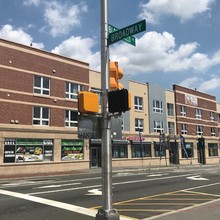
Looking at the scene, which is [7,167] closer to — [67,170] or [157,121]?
[67,170]

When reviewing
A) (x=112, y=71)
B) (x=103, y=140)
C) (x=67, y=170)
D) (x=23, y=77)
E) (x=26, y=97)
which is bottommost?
(x=67, y=170)

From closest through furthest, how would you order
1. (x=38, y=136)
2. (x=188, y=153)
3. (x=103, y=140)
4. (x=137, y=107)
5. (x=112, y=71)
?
(x=103, y=140) < (x=112, y=71) < (x=38, y=136) < (x=137, y=107) < (x=188, y=153)

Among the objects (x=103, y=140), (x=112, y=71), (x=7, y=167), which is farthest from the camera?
(x=7, y=167)

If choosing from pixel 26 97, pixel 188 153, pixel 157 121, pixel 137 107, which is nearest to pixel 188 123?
pixel 188 153

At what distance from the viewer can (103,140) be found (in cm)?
702

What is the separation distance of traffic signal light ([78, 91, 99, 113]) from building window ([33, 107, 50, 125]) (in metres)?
24.7

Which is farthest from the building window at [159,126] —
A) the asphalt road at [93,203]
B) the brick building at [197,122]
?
the asphalt road at [93,203]

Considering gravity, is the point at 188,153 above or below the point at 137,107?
below

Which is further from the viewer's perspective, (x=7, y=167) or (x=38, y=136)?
(x=38, y=136)

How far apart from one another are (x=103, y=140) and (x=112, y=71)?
5.30ft

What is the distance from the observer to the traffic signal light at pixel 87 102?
6638mm

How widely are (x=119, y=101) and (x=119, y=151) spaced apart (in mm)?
32319

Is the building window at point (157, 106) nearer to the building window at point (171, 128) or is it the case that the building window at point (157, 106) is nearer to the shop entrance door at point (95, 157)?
the building window at point (171, 128)

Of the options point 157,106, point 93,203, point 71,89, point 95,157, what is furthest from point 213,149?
point 93,203
